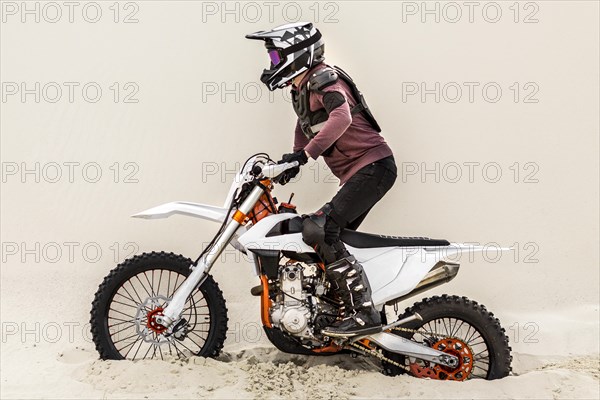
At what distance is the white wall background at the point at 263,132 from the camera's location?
670 centimetres

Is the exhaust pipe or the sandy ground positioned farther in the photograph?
the exhaust pipe

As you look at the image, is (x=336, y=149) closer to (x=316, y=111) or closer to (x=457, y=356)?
(x=316, y=111)

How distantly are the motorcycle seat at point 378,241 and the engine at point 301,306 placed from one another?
0.27 metres

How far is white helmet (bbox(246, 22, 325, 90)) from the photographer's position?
4.79 m

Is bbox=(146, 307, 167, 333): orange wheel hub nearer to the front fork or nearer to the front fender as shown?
the front fork

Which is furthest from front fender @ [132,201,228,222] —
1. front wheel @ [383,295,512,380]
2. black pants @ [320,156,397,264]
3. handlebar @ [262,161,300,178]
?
front wheel @ [383,295,512,380]

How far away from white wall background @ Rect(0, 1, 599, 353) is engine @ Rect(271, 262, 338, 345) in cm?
184

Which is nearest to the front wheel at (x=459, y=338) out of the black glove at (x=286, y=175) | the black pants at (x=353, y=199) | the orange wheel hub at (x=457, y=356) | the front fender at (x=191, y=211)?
the orange wheel hub at (x=457, y=356)

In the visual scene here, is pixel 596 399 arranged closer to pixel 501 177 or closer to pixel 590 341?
pixel 590 341

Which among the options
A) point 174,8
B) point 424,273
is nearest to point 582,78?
point 424,273

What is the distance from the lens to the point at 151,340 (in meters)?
4.97

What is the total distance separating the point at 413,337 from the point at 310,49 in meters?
1.78

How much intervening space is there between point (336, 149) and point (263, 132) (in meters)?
1.86

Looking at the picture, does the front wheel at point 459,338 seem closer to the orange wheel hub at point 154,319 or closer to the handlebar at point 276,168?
the handlebar at point 276,168
